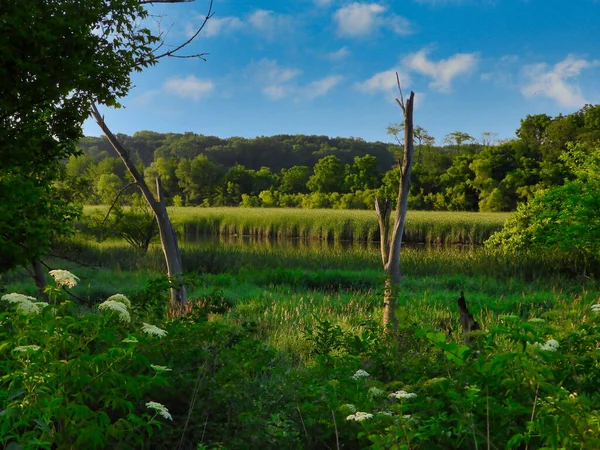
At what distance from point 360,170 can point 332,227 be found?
121 ft

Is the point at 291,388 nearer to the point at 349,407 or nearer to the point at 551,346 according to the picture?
the point at 349,407

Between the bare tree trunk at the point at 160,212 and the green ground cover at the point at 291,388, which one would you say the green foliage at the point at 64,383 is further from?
the bare tree trunk at the point at 160,212

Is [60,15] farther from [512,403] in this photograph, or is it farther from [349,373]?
[512,403]

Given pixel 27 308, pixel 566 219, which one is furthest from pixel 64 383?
pixel 566 219

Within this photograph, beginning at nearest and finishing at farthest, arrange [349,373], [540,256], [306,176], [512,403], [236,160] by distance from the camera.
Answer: [512,403] → [349,373] → [540,256] → [306,176] → [236,160]

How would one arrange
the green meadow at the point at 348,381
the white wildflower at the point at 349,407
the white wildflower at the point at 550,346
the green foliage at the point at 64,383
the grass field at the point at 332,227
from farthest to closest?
the grass field at the point at 332,227 → the white wildflower at the point at 550,346 → the white wildflower at the point at 349,407 → the green meadow at the point at 348,381 → the green foliage at the point at 64,383

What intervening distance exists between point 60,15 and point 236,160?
11171cm

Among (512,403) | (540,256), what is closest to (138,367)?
(512,403)

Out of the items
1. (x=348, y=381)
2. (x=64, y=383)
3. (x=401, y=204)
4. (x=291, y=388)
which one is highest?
(x=401, y=204)

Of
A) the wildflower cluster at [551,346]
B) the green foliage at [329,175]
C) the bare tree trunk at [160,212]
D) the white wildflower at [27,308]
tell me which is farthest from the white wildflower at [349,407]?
the green foliage at [329,175]

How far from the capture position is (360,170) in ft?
239

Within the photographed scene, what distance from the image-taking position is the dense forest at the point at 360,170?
173 feet

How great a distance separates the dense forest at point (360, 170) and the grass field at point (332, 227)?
4.56 metres

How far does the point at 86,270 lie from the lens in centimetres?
1494
